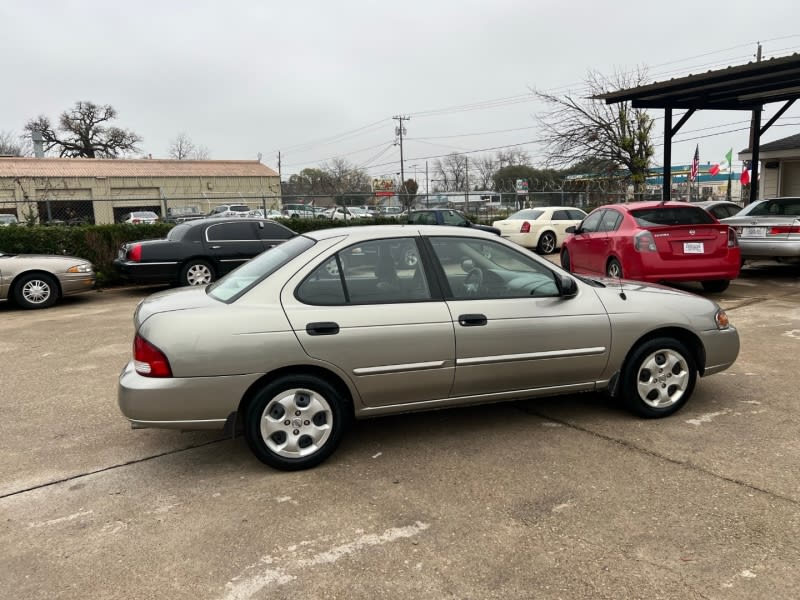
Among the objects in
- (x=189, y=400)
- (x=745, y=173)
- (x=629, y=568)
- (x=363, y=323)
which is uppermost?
(x=745, y=173)

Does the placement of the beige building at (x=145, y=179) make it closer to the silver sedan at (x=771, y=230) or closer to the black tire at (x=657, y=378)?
the silver sedan at (x=771, y=230)

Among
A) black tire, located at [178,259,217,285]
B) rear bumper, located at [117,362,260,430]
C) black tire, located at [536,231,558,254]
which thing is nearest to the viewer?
rear bumper, located at [117,362,260,430]

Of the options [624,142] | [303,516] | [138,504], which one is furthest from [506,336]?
[624,142]

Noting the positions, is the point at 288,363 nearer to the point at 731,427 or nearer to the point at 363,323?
the point at 363,323

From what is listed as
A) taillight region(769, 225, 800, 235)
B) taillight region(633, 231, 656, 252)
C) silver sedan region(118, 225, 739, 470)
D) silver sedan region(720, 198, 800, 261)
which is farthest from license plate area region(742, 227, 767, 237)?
silver sedan region(118, 225, 739, 470)

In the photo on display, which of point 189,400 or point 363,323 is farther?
point 363,323

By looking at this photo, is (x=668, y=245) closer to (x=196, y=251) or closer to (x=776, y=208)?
(x=776, y=208)

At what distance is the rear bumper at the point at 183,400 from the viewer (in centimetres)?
352

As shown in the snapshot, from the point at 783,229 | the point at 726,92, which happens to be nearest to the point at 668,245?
the point at 783,229

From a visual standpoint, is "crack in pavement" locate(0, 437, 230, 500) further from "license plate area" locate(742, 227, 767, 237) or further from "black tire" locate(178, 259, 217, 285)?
"license plate area" locate(742, 227, 767, 237)

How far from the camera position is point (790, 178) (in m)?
21.2

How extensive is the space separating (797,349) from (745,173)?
96.5 feet

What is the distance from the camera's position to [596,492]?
3.43 metres

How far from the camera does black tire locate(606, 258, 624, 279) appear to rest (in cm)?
938
